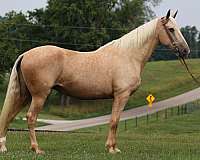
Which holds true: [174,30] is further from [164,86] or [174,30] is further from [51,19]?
[164,86]

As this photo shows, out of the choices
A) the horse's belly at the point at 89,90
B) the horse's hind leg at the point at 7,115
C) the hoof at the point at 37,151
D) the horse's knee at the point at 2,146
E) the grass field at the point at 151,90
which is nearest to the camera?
the hoof at the point at 37,151

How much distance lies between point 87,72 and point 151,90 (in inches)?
2169

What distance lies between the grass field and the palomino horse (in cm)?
3636

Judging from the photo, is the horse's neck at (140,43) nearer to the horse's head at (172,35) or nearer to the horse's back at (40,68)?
the horse's head at (172,35)

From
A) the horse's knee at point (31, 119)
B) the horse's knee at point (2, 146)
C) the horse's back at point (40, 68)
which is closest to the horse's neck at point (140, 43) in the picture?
the horse's back at point (40, 68)

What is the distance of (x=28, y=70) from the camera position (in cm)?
1070

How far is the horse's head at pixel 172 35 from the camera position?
11602mm

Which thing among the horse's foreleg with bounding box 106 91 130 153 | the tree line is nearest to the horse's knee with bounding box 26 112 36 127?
the horse's foreleg with bounding box 106 91 130 153

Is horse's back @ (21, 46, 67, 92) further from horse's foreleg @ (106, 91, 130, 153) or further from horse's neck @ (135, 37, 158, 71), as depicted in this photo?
horse's neck @ (135, 37, 158, 71)

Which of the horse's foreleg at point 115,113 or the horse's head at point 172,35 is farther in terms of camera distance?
the horse's head at point 172,35

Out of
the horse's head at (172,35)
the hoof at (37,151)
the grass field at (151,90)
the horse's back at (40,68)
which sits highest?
the horse's head at (172,35)

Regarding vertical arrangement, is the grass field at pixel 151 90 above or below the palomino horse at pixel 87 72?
below

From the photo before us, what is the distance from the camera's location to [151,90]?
6575 cm

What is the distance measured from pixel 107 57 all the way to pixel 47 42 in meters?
49.4
